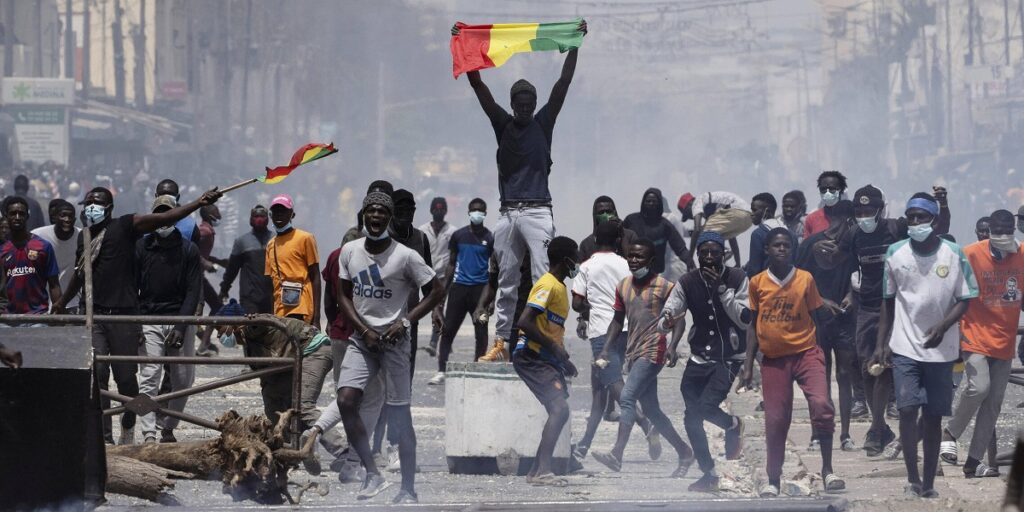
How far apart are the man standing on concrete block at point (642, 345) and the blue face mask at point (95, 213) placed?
3127mm

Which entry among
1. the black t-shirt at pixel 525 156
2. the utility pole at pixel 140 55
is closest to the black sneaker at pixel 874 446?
the black t-shirt at pixel 525 156

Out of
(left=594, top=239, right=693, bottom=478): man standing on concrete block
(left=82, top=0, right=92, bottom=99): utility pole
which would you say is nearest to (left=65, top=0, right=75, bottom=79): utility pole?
(left=82, top=0, right=92, bottom=99): utility pole

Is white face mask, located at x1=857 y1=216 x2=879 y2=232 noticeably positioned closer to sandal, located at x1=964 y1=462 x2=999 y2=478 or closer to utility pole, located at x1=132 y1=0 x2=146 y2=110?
sandal, located at x1=964 y1=462 x2=999 y2=478

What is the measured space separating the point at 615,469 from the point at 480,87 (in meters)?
2.49

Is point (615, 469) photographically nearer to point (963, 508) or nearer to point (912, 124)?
point (963, 508)

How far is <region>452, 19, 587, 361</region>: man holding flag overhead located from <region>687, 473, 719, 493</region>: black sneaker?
1708 mm

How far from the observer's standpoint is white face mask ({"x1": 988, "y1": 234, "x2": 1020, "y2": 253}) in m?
9.62

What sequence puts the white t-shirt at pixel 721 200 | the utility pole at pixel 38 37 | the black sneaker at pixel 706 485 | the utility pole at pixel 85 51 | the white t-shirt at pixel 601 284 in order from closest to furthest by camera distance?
the black sneaker at pixel 706 485 → the white t-shirt at pixel 601 284 → the white t-shirt at pixel 721 200 → the utility pole at pixel 85 51 → the utility pole at pixel 38 37

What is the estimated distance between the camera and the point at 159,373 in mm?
9750

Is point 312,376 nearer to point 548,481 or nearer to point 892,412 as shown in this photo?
point 548,481

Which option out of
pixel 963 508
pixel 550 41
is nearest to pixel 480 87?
pixel 550 41

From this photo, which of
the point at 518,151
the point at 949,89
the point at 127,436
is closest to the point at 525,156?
the point at 518,151

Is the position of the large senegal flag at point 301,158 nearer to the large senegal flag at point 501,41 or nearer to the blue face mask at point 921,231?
the large senegal flag at point 501,41

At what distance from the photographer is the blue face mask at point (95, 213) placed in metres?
9.73
